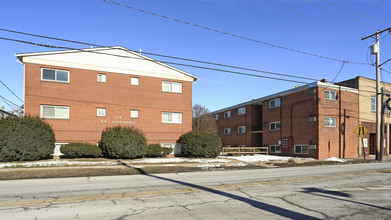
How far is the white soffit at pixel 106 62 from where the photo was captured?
2084cm

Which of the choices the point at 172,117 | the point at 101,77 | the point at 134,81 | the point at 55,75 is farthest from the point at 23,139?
the point at 172,117

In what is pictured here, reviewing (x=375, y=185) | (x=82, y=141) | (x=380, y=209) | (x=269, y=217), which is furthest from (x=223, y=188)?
(x=82, y=141)

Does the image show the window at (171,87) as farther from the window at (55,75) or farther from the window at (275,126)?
the window at (275,126)

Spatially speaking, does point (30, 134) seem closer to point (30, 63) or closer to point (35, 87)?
point (35, 87)

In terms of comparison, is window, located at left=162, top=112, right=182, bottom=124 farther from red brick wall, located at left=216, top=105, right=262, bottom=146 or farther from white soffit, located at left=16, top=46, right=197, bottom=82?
red brick wall, located at left=216, top=105, right=262, bottom=146

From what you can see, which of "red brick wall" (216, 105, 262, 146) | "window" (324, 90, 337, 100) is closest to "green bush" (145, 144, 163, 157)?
"red brick wall" (216, 105, 262, 146)

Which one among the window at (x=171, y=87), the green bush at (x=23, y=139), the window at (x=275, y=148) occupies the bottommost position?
the window at (x=275, y=148)

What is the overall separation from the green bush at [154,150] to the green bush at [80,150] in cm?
404

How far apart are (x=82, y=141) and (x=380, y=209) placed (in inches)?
804

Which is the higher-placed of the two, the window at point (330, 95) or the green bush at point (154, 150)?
the window at point (330, 95)

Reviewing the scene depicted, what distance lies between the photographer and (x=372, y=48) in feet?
79.8

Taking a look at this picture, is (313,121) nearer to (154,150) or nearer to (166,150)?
(166,150)

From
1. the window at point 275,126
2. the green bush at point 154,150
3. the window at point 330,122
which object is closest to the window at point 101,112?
the green bush at point 154,150

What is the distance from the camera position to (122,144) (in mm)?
19938
